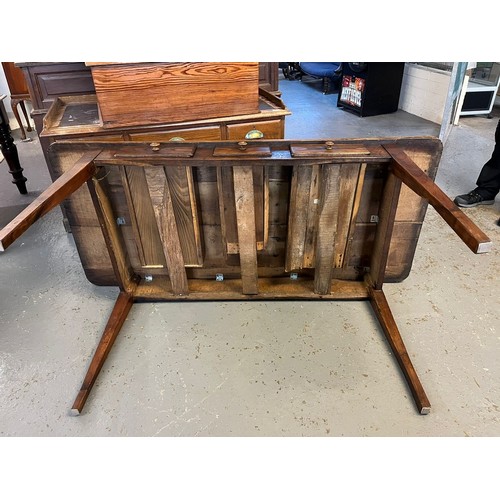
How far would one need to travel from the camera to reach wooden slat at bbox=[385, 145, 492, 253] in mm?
884

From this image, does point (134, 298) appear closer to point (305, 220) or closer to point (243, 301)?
point (243, 301)

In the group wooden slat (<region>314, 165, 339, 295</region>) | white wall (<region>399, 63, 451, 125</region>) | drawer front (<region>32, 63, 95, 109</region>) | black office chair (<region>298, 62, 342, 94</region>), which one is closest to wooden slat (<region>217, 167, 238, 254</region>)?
wooden slat (<region>314, 165, 339, 295</region>)

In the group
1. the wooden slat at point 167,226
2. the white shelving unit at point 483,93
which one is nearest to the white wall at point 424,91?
the white shelving unit at point 483,93

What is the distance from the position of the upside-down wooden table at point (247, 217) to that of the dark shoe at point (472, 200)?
1.10 meters

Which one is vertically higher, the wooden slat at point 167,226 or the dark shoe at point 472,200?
the wooden slat at point 167,226

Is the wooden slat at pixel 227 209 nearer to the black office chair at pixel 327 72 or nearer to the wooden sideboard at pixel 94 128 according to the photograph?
the wooden sideboard at pixel 94 128

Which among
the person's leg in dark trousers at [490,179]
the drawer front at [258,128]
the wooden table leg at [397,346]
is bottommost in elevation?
the wooden table leg at [397,346]

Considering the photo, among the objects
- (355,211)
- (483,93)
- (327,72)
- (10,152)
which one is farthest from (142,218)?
(327,72)

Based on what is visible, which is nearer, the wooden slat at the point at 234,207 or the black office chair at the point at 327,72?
the wooden slat at the point at 234,207

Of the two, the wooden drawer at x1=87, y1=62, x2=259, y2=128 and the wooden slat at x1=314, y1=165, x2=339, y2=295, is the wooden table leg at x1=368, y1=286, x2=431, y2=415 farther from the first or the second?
the wooden drawer at x1=87, y1=62, x2=259, y2=128

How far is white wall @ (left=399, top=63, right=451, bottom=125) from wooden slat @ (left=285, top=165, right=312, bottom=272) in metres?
3.22

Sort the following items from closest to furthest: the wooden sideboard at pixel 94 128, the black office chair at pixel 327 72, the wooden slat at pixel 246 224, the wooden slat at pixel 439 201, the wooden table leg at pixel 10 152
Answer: the wooden slat at pixel 439 201 < the wooden slat at pixel 246 224 < the wooden sideboard at pixel 94 128 < the wooden table leg at pixel 10 152 < the black office chair at pixel 327 72

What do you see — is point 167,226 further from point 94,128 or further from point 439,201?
point 439,201

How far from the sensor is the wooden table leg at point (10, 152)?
2.35 meters
